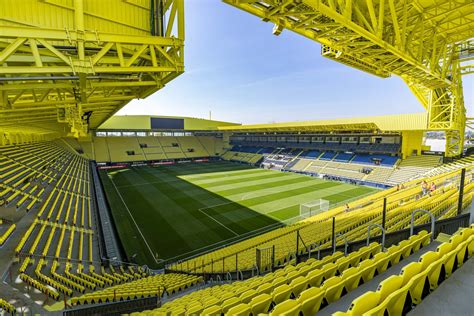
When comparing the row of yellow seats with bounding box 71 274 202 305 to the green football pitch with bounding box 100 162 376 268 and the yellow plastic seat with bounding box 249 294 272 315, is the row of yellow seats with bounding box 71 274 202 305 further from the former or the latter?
the yellow plastic seat with bounding box 249 294 272 315

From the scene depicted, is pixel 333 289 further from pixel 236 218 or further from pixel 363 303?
pixel 236 218

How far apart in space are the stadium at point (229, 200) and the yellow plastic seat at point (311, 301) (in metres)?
0.02

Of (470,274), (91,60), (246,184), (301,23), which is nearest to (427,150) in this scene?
(246,184)

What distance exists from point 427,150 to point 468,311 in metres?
35.5

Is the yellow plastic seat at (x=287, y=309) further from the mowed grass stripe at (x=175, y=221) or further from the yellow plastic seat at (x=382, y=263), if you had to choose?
the mowed grass stripe at (x=175, y=221)

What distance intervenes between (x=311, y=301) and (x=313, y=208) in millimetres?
18716

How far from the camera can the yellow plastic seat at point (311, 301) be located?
2.86 m

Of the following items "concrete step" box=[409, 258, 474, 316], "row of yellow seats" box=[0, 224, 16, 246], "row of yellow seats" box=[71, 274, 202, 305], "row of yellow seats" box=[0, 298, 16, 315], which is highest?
"concrete step" box=[409, 258, 474, 316]

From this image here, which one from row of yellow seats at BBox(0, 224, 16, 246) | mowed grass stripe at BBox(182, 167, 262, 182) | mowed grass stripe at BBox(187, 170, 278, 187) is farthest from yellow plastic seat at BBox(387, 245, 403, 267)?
mowed grass stripe at BBox(182, 167, 262, 182)

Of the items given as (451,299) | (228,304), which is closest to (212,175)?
(228,304)

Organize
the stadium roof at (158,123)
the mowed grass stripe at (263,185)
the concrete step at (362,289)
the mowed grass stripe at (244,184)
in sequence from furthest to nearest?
the stadium roof at (158,123) < the mowed grass stripe at (244,184) < the mowed grass stripe at (263,185) < the concrete step at (362,289)

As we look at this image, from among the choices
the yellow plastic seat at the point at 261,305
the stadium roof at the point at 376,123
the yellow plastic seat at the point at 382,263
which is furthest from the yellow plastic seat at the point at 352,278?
the stadium roof at the point at 376,123

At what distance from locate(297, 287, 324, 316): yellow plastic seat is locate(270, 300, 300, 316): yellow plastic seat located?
0.32 ft

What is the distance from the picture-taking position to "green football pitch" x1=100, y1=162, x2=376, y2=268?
1542 cm
